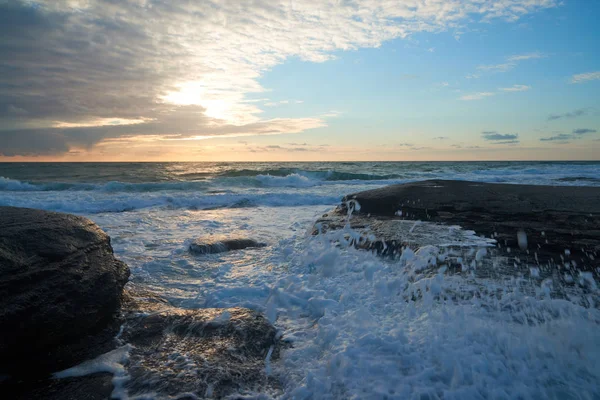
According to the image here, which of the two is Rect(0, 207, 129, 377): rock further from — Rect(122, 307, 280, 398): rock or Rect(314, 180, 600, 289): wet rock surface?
Rect(314, 180, 600, 289): wet rock surface

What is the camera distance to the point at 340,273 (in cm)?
424

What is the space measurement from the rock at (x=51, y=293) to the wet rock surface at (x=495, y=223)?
3.24 metres

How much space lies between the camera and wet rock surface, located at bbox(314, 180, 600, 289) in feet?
11.4

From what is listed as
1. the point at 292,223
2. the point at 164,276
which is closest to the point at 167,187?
the point at 292,223

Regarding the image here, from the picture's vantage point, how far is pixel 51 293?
293 cm

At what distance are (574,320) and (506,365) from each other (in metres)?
0.79

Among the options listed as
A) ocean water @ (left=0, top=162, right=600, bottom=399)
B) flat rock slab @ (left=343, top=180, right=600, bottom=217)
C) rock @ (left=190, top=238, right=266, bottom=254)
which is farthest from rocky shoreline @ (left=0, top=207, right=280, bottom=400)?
flat rock slab @ (left=343, top=180, right=600, bottom=217)

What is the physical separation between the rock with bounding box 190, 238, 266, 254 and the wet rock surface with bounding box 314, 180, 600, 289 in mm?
1344

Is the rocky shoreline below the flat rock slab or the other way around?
below

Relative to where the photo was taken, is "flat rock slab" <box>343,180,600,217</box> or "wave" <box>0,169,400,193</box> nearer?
"flat rock slab" <box>343,180,600,217</box>

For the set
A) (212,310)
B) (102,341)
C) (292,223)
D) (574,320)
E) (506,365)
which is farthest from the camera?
(292,223)

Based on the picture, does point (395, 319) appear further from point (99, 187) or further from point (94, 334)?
point (99, 187)

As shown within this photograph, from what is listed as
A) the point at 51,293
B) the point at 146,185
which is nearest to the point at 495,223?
the point at 51,293

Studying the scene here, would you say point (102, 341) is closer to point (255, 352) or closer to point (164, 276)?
point (255, 352)
